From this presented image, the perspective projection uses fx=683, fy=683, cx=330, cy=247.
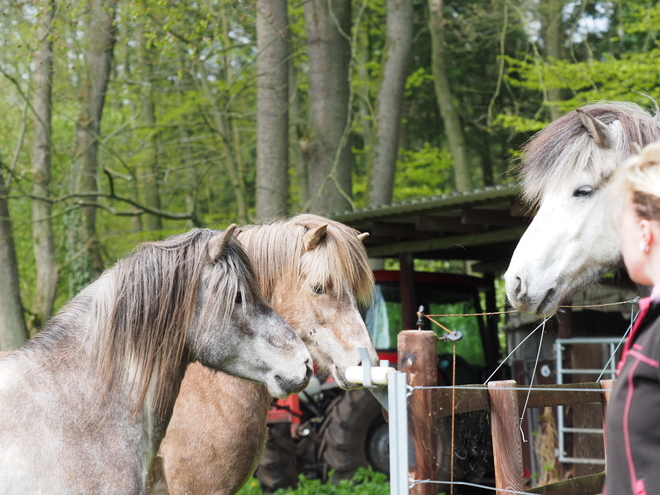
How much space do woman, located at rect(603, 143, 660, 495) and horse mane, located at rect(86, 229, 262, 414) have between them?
152cm

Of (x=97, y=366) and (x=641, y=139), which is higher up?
(x=641, y=139)

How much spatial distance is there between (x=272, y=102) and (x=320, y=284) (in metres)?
5.48

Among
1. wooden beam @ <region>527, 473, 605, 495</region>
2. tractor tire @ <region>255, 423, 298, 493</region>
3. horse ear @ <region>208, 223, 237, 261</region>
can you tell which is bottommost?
tractor tire @ <region>255, 423, 298, 493</region>

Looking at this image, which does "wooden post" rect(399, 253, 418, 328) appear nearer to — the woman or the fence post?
the fence post

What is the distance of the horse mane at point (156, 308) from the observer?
2486mm

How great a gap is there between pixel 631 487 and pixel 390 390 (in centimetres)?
104

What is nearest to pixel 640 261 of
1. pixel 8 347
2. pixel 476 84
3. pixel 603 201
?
pixel 603 201

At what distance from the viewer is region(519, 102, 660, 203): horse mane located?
2.73 metres

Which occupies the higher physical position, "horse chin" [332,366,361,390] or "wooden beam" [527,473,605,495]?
A: "horse chin" [332,366,361,390]

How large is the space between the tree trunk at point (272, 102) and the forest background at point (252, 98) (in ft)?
0.07

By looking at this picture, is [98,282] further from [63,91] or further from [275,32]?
[63,91]

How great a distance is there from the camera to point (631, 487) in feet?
4.62

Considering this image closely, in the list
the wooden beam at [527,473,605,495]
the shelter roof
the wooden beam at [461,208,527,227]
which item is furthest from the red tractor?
the wooden beam at [527,473,605,495]

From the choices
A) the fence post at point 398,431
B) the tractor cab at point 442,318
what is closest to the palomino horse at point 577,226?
the fence post at point 398,431
